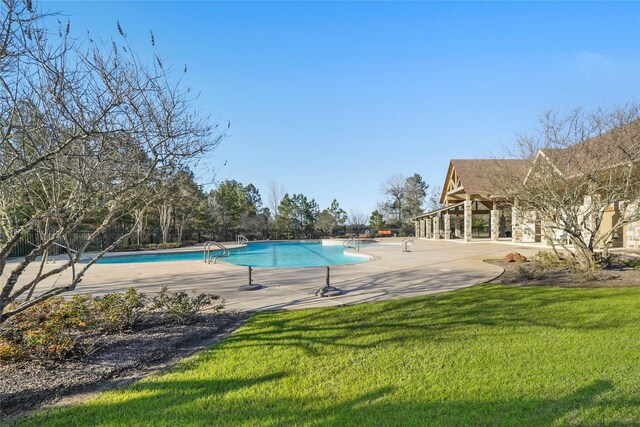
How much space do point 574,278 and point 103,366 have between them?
409 inches

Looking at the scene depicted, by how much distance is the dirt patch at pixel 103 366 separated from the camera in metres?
3.45

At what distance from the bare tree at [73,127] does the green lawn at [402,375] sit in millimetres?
1736

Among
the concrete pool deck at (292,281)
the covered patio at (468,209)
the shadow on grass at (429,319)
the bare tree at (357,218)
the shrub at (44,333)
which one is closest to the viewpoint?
the shrub at (44,333)

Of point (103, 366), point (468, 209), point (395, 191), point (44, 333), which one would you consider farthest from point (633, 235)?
point (395, 191)

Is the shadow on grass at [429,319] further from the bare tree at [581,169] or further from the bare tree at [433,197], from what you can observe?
the bare tree at [433,197]

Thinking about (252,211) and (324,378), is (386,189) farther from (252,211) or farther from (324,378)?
(324,378)

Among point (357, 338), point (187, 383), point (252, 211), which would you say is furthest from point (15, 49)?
point (252, 211)

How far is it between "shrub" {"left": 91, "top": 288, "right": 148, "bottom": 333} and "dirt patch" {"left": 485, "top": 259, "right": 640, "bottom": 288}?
8.20 meters

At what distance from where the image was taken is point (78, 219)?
3.97m

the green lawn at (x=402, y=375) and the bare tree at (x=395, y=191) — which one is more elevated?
the bare tree at (x=395, y=191)

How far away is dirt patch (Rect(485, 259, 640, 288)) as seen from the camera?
875cm

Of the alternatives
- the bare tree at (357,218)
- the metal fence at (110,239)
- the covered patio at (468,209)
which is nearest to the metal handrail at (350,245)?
the covered patio at (468,209)

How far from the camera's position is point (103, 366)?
4.12 m

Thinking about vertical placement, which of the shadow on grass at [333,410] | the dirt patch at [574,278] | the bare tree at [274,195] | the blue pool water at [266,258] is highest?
the bare tree at [274,195]
